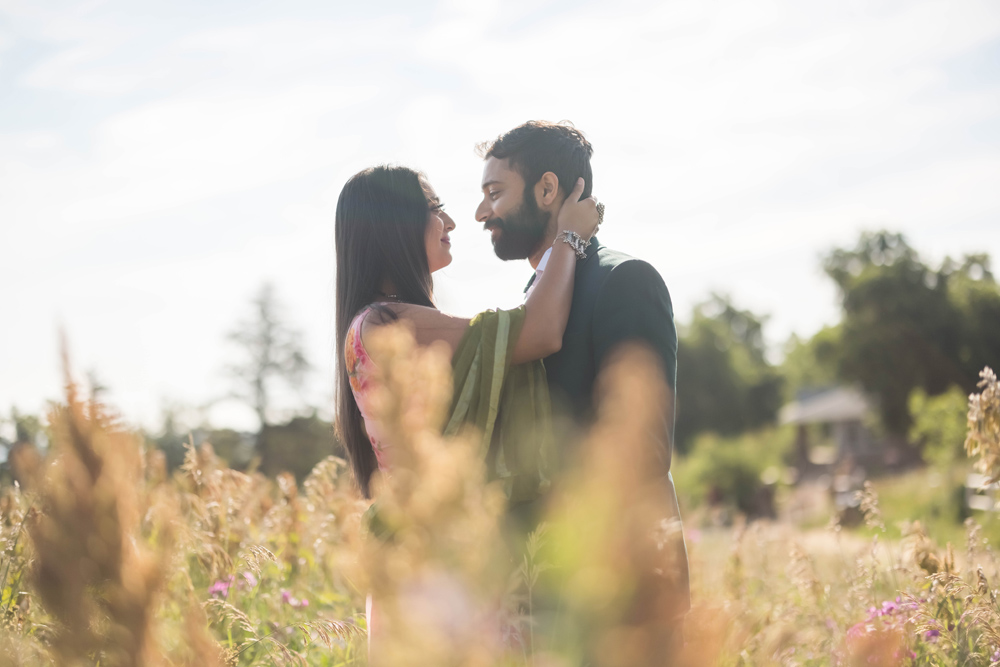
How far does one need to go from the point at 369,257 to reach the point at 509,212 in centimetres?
73

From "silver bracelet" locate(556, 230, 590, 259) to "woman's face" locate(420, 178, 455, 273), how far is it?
0.58m

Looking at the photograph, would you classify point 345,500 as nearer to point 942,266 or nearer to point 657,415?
point 657,415

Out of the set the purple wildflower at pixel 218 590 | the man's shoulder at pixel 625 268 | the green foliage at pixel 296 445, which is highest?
the man's shoulder at pixel 625 268

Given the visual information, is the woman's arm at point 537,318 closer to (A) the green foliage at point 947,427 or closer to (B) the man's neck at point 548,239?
(B) the man's neck at point 548,239

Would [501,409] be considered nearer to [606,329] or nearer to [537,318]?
[537,318]

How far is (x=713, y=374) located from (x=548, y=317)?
5896 centimetres

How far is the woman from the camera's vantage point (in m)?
2.94

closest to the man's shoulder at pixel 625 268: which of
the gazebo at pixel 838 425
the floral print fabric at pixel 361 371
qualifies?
the floral print fabric at pixel 361 371

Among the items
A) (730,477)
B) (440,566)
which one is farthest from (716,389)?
(440,566)

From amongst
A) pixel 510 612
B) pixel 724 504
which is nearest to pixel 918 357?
pixel 724 504

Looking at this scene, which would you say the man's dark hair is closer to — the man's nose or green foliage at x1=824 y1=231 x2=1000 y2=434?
the man's nose

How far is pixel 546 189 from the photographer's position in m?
3.70

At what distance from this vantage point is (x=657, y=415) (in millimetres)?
2752

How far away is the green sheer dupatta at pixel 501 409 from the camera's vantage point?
9.23 feet
